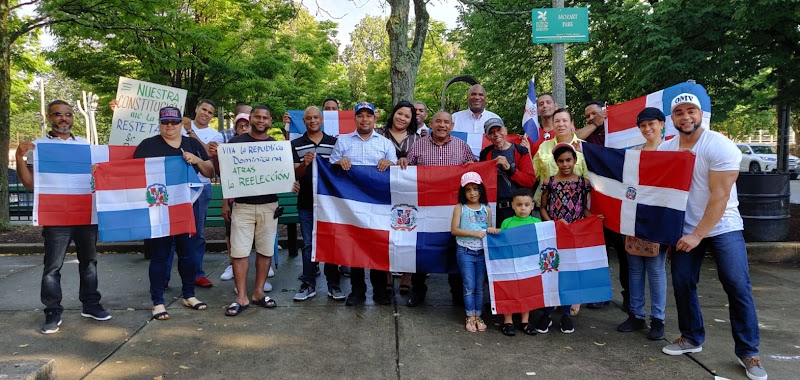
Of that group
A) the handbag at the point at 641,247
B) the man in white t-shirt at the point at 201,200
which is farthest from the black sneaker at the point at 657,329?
the man in white t-shirt at the point at 201,200

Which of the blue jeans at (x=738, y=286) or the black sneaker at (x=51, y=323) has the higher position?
the blue jeans at (x=738, y=286)

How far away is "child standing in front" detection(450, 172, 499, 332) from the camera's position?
14.5ft

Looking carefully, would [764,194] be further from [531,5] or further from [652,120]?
[531,5]

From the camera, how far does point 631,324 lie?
14.4 ft

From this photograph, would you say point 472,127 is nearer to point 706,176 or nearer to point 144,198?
point 706,176

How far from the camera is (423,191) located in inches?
194

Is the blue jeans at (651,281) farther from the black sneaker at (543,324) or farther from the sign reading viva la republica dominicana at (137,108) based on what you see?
the sign reading viva la republica dominicana at (137,108)

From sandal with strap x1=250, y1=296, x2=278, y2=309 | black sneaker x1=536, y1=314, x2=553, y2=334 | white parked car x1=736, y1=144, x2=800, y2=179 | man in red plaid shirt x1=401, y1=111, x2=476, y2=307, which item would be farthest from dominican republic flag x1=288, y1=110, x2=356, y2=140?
white parked car x1=736, y1=144, x2=800, y2=179

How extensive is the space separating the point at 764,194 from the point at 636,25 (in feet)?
14.8

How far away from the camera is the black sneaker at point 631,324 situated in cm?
439

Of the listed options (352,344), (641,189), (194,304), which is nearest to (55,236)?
(194,304)

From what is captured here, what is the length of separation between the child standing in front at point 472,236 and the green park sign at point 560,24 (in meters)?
3.65

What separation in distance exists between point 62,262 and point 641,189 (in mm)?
4959

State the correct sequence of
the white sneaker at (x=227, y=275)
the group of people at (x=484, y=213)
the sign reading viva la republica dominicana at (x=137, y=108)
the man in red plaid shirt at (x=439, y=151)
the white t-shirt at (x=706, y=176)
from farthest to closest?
the white sneaker at (x=227, y=275), the sign reading viva la republica dominicana at (x=137, y=108), the man in red plaid shirt at (x=439, y=151), the group of people at (x=484, y=213), the white t-shirt at (x=706, y=176)
